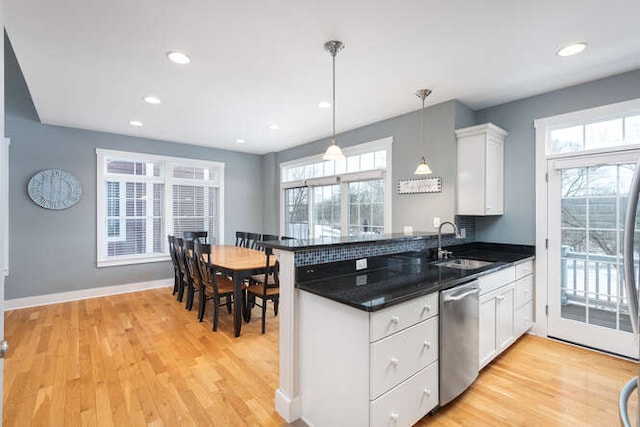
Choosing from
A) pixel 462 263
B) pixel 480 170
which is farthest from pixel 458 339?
pixel 480 170

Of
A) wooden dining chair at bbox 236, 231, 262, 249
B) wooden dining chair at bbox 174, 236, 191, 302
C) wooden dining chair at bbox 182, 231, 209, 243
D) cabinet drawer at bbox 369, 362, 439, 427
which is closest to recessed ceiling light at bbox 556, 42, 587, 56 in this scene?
cabinet drawer at bbox 369, 362, 439, 427

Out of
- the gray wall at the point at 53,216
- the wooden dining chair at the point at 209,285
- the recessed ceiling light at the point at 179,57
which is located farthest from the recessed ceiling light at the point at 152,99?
the wooden dining chair at the point at 209,285

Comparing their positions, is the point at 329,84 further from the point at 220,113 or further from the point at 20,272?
the point at 20,272

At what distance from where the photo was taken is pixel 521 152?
3512 millimetres

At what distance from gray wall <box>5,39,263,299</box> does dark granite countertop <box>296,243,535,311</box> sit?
14.4 feet

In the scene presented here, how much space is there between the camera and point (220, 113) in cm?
→ 405

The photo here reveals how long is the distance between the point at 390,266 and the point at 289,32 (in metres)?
1.99

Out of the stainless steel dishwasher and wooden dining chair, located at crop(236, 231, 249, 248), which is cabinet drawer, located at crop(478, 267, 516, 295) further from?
wooden dining chair, located at crop(236, 231, 249, 248)

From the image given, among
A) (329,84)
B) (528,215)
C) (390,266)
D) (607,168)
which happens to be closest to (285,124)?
(329,84)

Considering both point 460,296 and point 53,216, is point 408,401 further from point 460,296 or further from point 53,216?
point 53,216

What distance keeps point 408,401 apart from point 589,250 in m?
2.60

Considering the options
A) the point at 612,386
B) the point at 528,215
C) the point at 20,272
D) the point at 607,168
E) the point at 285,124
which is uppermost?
the point at 285,124

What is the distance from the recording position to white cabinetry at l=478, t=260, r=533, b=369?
2551 mm

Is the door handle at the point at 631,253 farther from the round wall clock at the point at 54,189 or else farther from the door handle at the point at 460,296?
the round wall clock at the point at 54,189
